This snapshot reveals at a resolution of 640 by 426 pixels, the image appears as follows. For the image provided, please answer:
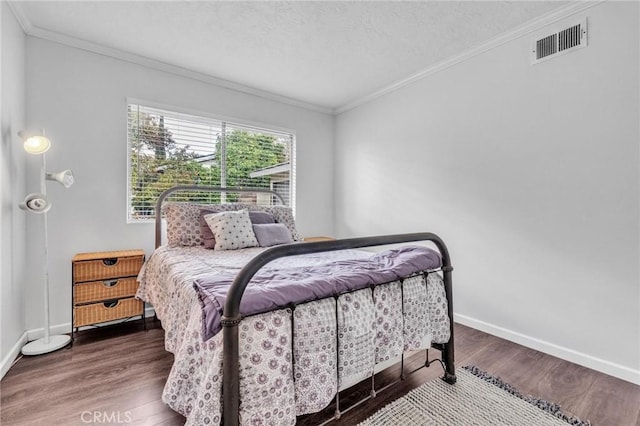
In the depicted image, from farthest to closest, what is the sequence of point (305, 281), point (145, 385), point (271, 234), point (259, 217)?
point (259, 217)
point (271, 234)
point (145, 385)
point (305, 281)

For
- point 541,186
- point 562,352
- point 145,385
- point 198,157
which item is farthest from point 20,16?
point 562,352

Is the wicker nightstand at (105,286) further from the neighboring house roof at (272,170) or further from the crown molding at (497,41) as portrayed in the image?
the crown molding at (497,41)

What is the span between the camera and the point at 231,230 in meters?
2.58

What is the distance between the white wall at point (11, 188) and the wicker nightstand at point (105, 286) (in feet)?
1.11

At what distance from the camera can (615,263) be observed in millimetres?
1906

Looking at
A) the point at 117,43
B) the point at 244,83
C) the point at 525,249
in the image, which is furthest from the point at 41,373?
the point at 525,249

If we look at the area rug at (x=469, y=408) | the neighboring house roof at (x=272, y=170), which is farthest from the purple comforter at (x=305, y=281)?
the neighboring house roof at (x=272, y=170)

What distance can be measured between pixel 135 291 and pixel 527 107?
3.59m

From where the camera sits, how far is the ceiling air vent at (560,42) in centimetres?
202

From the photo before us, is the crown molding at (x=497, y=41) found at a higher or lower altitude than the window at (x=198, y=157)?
higher

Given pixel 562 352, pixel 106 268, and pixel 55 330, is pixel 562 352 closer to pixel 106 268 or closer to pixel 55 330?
pixel 106 268

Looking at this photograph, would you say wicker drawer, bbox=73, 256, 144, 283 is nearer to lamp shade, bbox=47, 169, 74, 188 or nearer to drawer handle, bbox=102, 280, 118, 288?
drawer handle, bbox=102, 280, 118, 288

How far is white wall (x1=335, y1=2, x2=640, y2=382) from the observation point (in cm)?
188

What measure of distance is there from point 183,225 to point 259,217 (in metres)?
0.70
